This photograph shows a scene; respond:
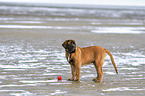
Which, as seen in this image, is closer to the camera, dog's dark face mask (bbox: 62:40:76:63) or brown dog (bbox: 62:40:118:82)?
dog's dark face mask (bbox: 62:40:76:63)

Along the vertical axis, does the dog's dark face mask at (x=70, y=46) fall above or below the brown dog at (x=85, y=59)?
above

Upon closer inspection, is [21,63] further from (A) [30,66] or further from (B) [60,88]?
(B) [60,88]

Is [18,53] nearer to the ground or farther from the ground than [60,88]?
farther from the ground

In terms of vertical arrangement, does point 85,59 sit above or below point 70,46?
below

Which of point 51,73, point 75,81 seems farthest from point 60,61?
point 75,81

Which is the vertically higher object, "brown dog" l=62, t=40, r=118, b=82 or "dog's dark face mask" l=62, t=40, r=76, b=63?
"dog's dark face mask" l=62, t=40, r=76, b=63

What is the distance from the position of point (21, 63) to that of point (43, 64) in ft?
2.30

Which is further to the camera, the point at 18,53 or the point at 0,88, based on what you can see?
the point at 18,53

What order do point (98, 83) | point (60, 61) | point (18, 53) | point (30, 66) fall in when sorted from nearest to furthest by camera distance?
point (98, 83) → point (30, 66) → point (60, 61) → point (18, 53)

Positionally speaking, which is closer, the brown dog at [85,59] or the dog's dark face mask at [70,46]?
the dog's dark face mask at [70,46]

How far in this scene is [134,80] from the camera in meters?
8.96

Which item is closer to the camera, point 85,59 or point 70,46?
point 70,46

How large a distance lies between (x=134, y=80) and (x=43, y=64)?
3.21 meters

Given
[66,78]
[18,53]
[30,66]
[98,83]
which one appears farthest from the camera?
[18,53]
